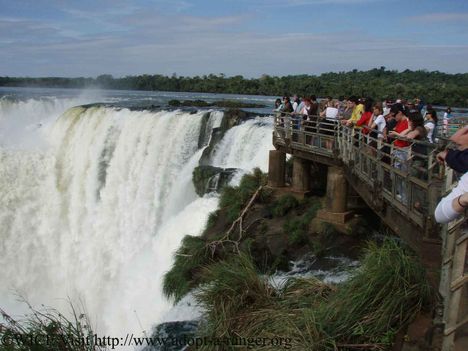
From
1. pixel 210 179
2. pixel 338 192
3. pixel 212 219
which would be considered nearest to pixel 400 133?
pixel 338 192

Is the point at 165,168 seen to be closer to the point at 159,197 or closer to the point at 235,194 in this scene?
the point at 159,197

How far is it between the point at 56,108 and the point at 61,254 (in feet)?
55.4

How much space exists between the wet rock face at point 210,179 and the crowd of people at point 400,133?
2051mm

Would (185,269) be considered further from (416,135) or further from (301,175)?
(416,135)

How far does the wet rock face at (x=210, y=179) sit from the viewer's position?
47.2 ft

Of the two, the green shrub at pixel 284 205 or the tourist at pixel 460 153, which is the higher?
the tourist at pixel 460 153

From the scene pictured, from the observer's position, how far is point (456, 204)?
3111 mm

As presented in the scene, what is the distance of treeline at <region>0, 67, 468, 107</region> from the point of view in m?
55.3

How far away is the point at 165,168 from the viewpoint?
59.0 ft

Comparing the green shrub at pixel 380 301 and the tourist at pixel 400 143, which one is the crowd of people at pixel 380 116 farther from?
the green shrub at pixel 380 301

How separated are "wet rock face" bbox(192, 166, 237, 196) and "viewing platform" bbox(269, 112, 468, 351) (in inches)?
52.0

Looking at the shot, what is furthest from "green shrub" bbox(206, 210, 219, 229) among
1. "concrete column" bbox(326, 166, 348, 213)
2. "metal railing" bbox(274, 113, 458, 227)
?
"concrete column" bbox(326, 166, 348, 213)

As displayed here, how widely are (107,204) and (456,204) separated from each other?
17.3 metres

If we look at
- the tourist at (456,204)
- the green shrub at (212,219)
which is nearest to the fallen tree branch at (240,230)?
the green shrub at (212,219)
